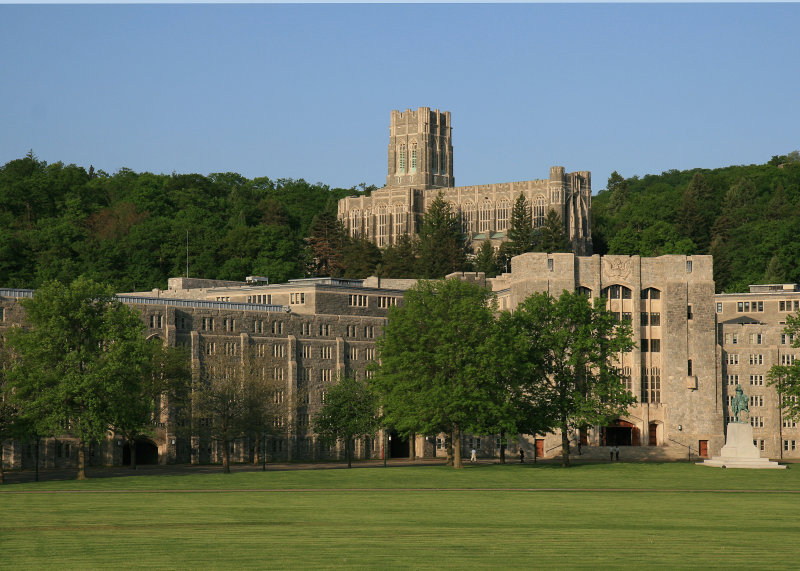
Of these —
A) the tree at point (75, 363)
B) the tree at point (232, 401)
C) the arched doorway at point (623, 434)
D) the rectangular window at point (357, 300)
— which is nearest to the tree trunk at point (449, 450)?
the tree at point (232, 401)

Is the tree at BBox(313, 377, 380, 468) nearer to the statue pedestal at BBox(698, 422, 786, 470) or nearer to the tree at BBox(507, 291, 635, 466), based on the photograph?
the tree at BBox(507, 291, 635, 466)

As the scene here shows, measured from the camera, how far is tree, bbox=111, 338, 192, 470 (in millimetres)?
105231

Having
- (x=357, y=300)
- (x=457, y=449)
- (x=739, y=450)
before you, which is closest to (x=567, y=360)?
(x=457, y=449)

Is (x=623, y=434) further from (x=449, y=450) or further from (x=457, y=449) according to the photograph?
(x=457, y=449)

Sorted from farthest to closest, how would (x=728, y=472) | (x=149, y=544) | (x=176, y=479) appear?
(x=728, y=472) < (x=176, y=479) < (x=149, y=544)

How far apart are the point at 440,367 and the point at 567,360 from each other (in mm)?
13434

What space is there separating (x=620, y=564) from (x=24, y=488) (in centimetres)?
5538

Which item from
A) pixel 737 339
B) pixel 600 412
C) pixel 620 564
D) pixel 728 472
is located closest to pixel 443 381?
pixel 600 412

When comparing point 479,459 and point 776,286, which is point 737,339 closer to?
point 776,286

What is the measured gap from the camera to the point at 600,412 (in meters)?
128

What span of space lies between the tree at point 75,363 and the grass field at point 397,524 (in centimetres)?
716

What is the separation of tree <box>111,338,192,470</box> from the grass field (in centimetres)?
723

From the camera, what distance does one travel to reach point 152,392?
125000mm

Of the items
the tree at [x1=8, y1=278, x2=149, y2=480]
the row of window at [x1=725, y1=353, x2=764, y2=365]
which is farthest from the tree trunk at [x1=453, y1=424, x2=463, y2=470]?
the row of window at [x1=725, y1=353, x2=764, y2=365]
